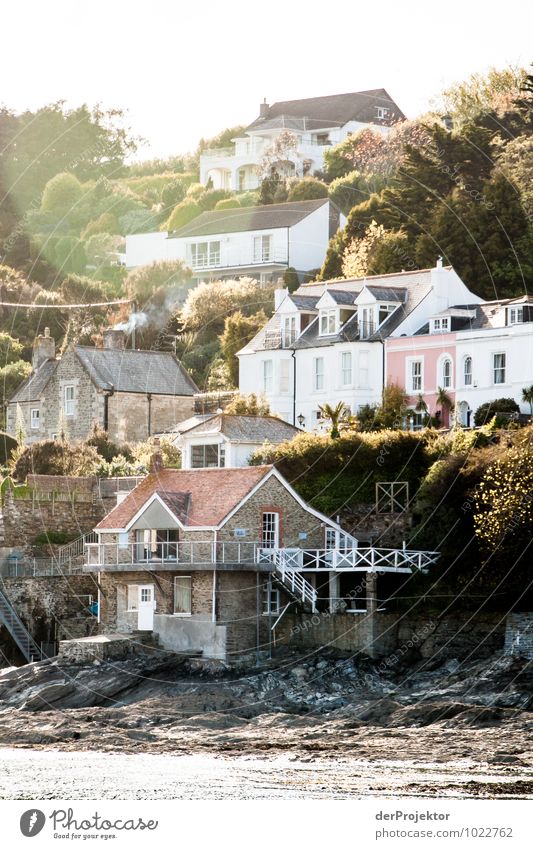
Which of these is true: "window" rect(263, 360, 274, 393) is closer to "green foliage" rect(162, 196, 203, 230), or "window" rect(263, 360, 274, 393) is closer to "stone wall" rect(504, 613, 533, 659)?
"stone wall" rect(504, 613, 533, 659)

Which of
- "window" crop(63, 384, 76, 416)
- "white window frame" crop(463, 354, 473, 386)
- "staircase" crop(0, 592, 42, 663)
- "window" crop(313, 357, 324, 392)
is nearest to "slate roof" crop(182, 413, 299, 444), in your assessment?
"window" crop(313, 357, 324, 392)

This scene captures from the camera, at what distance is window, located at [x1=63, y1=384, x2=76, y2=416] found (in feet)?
268

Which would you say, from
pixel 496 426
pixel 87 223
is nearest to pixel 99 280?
pixel 87 223

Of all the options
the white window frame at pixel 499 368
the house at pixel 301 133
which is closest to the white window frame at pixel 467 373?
the white window frame at pixel 499 368

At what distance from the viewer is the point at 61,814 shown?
3706 cm

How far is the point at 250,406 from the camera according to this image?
242 ft

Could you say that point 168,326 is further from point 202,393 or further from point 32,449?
point 32,449

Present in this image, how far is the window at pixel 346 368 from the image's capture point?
238 ft

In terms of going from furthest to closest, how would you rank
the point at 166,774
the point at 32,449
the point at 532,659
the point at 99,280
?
the point at 99,280 → the point at 32,449 → the point at 532,659 → the point at 166,774

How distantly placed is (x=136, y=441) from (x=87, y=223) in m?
16.9

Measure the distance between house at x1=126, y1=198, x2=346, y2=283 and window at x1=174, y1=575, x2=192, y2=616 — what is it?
3307cm

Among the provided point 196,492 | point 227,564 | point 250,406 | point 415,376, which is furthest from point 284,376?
point 227,564

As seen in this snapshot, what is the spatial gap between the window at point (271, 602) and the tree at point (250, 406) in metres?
13.0

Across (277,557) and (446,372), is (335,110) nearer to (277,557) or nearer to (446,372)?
(446,372)
